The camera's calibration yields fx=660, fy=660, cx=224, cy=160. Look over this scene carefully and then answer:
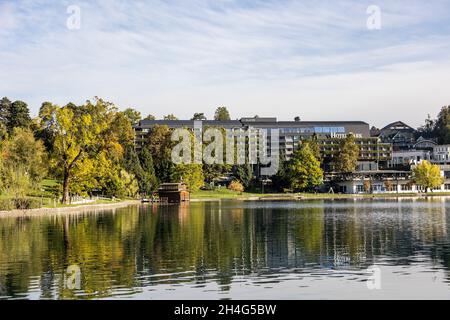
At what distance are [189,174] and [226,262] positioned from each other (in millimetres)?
100154

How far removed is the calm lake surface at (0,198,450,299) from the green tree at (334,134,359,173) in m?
116

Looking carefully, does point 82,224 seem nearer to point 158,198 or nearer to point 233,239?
point 233,239

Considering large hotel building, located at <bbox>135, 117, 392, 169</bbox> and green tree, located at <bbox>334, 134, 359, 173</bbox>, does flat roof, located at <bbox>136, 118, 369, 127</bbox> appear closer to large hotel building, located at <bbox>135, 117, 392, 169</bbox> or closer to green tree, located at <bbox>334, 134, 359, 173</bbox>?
large hotel building, located at <bbox>135, 117, 392, 169</bbox>

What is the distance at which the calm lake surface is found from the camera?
22.8 m

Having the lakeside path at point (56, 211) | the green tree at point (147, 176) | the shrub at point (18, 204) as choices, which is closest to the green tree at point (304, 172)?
the green tree at point (147, 176)

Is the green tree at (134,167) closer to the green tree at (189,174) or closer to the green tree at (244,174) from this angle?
the green tree at (189,174)

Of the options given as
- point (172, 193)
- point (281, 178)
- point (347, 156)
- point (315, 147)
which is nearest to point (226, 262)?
point (172, 193)

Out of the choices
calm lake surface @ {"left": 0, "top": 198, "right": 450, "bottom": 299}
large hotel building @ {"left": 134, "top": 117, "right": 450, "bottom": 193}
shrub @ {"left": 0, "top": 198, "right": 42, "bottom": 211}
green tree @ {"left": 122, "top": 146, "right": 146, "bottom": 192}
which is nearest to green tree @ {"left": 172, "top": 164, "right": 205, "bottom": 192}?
green tree @ {"left": 122, "top": 146, "right": 146, "bottom": 192}

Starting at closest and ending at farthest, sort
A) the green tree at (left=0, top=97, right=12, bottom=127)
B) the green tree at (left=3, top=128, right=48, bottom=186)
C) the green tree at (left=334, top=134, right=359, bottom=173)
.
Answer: the green tree at (left=3, top=128, right=48, bottom=186) → the green tree at (left=0, top=97, right=12, bottom=127) → the green tree at (left=334, top=134, right=359, bottom=173)

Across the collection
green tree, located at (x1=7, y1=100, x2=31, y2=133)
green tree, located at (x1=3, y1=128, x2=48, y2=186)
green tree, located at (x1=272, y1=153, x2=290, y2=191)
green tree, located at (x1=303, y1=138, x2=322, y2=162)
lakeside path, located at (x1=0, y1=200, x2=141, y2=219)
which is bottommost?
lakeside path, located at (x1=0, y1=200, x2=141, y2=219)

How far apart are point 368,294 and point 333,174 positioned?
148822 mm

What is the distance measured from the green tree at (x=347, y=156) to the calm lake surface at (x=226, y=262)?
116m
